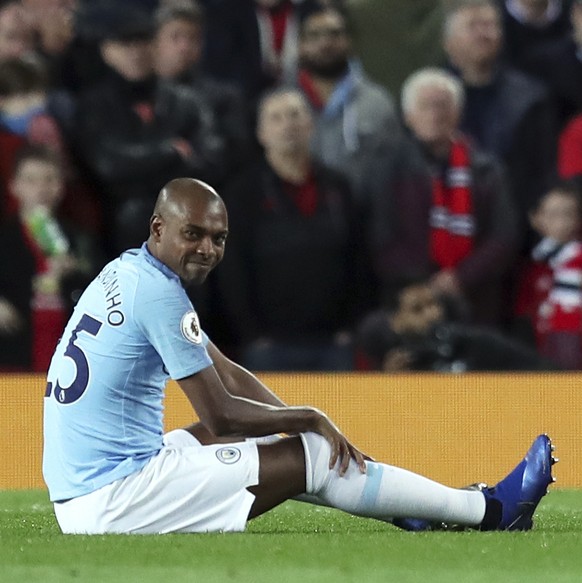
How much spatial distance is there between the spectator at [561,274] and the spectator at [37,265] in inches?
103

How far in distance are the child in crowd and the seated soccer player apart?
13.4ft

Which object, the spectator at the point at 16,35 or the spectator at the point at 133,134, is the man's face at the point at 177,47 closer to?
the spectator at the point at 133,134

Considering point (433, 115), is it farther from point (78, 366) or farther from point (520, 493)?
point (78, 366)

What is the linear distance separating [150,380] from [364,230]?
4378mm

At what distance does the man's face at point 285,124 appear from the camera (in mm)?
9117

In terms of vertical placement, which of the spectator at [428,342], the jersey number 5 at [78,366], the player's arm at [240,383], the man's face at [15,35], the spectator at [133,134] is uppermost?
the man's face at [15,35]

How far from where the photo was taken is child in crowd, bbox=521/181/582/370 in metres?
9.04

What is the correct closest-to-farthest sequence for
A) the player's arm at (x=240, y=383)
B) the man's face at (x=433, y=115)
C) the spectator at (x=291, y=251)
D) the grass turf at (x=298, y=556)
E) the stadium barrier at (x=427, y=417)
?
1. the grass turf at (x=298, y=556)
2. the player's arm at (x=240, y=383)
3. the stadium barrier at (x=427, y=417)
4. the spectator at (x=291, y=251)
5. the man's face at (x=433, y=115)

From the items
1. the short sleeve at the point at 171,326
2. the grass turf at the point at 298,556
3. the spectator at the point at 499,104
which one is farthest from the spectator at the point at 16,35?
the short sleeve at the point at 171,326

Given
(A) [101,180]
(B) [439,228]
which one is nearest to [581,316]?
(B) [439,228]

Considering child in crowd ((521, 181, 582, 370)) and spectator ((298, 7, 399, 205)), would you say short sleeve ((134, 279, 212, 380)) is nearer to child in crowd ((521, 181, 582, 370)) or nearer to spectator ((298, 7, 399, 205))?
spectator ((298, 7, 399, 205))

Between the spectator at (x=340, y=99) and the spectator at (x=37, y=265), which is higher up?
the spectator at (x=340, y=99)

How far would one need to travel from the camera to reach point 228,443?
514 centimetres

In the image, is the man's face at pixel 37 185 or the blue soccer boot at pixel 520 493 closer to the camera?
the blue soccer boot at pixel 520 493
